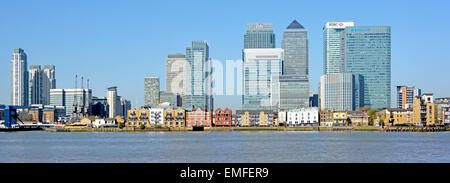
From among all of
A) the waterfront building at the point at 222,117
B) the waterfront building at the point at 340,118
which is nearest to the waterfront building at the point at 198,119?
the waterfront building at the point at 222,117

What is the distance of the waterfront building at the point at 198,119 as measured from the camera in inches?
6998

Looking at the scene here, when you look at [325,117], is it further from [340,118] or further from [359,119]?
[359,119]

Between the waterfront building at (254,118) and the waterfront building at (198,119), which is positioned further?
the waterfront building at (254,118)

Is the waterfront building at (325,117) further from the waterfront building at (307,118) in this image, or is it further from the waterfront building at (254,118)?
the waterfront building at (254,118)

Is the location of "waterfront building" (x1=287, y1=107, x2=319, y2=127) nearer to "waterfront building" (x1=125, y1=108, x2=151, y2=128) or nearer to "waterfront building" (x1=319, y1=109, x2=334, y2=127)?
"waterfront building" (x1=319, y1=109, x2=334, y2=127)

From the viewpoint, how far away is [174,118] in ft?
584

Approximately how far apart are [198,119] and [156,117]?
40.5 ft

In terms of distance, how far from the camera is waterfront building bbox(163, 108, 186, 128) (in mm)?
176875

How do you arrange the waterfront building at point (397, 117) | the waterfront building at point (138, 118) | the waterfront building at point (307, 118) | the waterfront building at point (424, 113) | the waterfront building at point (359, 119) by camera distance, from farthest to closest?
the waterfront building at point (307, 118), the waterfront building at point (359, 119), the waterfront building at point (138, 118), the waterfront building at point (397, 117), the waterfront building at point (424, 113)

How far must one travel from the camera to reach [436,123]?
6560 inches

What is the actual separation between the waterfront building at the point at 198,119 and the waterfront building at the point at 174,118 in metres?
1.79
